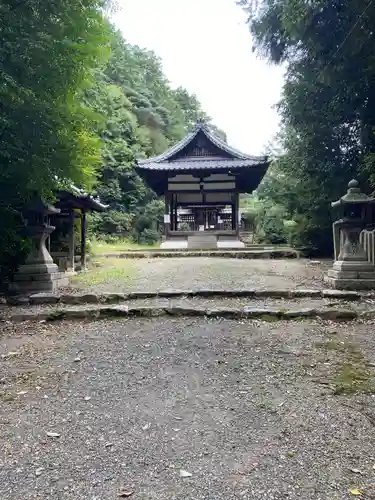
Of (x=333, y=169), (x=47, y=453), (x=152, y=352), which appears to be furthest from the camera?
(x=333, y=169)

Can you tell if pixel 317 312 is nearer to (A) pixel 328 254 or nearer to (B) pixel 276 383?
(B) pixel 276 383

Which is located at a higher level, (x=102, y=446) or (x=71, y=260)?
(x=71, y=260)

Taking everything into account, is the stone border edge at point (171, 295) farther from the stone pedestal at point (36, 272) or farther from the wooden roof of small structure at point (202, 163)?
the wooden roof of small structure at point (202, 163)

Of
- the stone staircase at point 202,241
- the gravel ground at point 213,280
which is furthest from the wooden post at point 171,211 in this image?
the gravel ground at point 213,280

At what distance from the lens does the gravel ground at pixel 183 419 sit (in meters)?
1.64

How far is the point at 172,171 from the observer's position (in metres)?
18.0

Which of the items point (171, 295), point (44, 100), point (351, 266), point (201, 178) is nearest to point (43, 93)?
point (44, 100)

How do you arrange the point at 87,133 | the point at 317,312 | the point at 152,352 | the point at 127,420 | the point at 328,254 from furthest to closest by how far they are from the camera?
the point at 328,254 < the point at 87,133 < the point at 317,312 < the point at 152,352 < the point at 127,420

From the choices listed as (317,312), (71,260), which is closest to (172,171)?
(71,260)

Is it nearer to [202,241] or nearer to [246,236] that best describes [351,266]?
[202,241]

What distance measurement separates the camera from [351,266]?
20.6 ft

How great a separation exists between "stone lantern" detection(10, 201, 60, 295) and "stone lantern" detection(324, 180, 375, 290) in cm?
477

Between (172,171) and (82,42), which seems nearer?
(82,42)

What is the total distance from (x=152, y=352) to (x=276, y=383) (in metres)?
1.22
